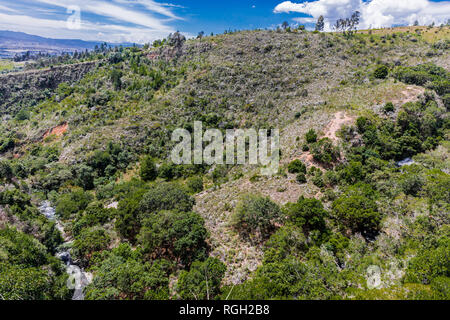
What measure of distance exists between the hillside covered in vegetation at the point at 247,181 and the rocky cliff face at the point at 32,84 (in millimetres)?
23569

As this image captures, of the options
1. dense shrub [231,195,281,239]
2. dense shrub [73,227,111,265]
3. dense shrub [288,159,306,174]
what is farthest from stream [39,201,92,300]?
dense shrub [288,159,306,174]

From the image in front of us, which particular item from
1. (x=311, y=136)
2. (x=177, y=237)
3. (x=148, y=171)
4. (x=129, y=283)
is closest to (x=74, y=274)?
(x=129, y=283)

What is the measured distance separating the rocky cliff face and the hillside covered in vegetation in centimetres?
2357

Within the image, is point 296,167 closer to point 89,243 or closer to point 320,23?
point 89,243

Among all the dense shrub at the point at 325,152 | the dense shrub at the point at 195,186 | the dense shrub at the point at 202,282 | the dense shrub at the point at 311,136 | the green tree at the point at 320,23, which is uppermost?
the green tree at the point at 320,23

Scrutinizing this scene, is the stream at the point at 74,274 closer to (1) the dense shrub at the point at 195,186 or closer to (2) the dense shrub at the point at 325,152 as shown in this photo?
(1) the dense shrub at the point at 195,186

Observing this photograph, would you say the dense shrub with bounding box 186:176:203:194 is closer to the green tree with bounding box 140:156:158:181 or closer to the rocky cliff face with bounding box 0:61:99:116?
the green tree with bounding box 140:156:158:181

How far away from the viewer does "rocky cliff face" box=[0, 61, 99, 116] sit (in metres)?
116

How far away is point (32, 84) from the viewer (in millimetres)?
124250

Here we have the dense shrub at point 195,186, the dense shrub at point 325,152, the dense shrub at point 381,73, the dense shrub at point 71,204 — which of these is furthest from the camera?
the dense shrub at point 381,73

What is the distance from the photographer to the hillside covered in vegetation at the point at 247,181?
23.6 metres

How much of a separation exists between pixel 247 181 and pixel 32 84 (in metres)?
147

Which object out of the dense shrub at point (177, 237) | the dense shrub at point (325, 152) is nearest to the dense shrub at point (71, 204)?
the dense shrub at point (177, 237)
